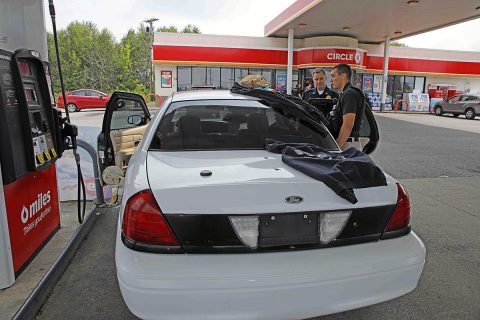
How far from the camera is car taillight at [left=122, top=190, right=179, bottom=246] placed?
1.84m

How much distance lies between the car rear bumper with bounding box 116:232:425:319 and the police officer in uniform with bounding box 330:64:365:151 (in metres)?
2.45

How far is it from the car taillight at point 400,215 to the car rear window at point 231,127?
85 cm

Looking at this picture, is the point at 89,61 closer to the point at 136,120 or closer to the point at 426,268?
the point at 136,120

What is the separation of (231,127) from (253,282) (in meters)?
1.52

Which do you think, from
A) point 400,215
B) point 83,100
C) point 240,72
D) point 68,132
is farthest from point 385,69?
point 400,215

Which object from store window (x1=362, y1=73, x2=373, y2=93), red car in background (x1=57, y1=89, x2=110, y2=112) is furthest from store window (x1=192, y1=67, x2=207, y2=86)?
store window (x1=362, y1=73, x2=373, y2=93)

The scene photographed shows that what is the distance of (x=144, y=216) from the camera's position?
6.13 ft

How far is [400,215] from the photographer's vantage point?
7.13 ft

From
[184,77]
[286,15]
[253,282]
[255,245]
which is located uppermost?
[286,15]

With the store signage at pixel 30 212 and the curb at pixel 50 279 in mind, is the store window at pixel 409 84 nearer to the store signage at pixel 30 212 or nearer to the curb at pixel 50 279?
the curb at pixel 50 279

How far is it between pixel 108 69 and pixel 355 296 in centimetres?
5162

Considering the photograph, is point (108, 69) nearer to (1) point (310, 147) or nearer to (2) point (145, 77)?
(2) point (145, 77)

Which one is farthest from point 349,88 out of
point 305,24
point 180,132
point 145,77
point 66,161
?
point 145,77

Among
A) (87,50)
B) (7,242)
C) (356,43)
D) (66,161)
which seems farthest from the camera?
(87,50)
